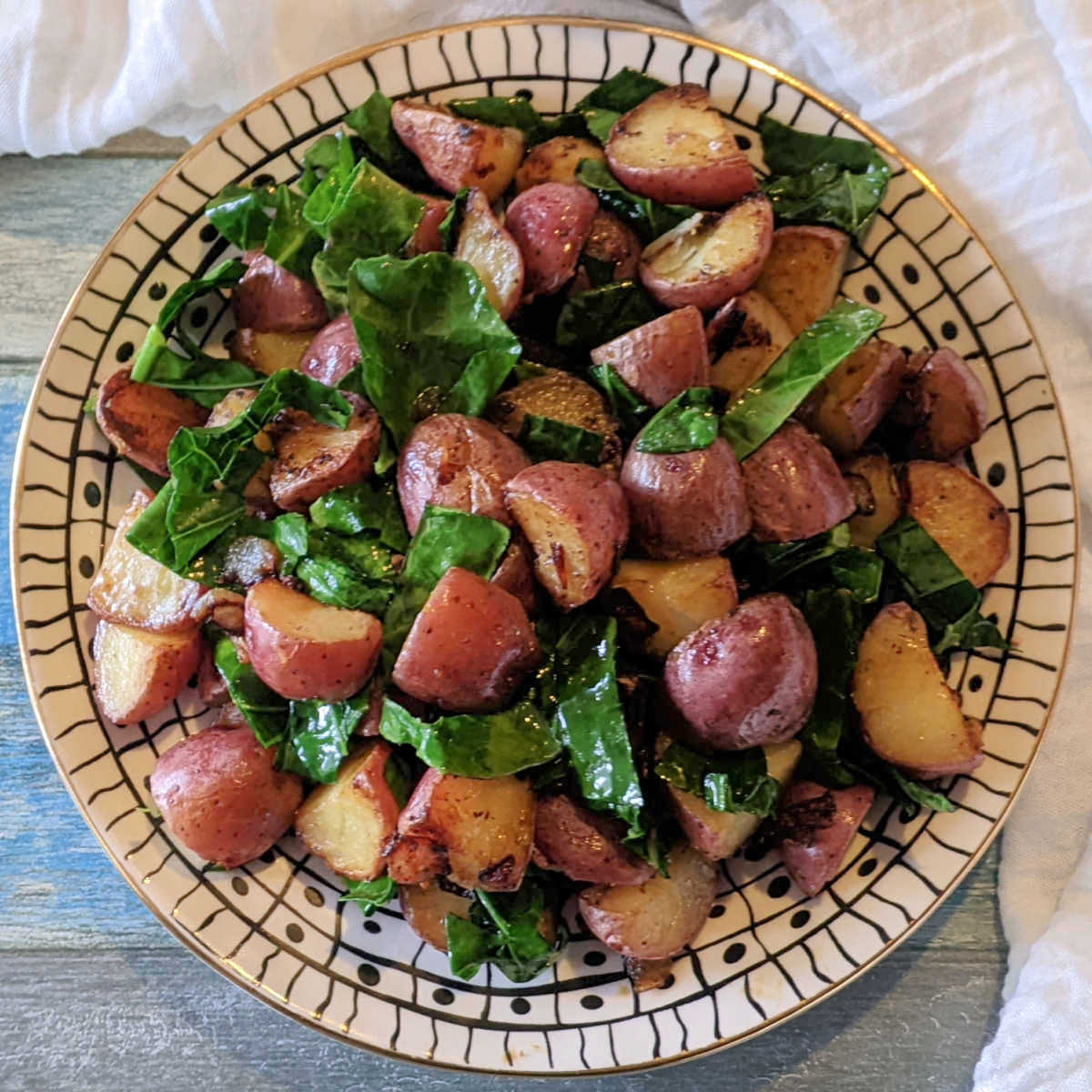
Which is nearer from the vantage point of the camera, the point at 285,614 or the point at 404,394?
the point at 285,614

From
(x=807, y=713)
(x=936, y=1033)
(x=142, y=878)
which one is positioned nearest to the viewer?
(x=807, y=713)

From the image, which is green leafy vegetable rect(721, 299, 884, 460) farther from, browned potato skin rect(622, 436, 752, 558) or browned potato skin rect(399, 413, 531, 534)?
browned potato skin rect(399, 413, 531, 534)

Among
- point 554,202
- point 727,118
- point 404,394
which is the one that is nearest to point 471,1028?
point 404,394

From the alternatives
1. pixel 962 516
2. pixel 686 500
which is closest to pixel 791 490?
pixel 686 500

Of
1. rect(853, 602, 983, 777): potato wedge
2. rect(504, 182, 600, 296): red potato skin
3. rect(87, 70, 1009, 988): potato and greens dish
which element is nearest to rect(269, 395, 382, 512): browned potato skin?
rect(87, 70, 1009, 988): potato and greens dish

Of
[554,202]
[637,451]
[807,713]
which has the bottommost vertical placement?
[807,713]

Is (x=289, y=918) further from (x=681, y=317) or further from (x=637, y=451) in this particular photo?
(x=681, y=317)
